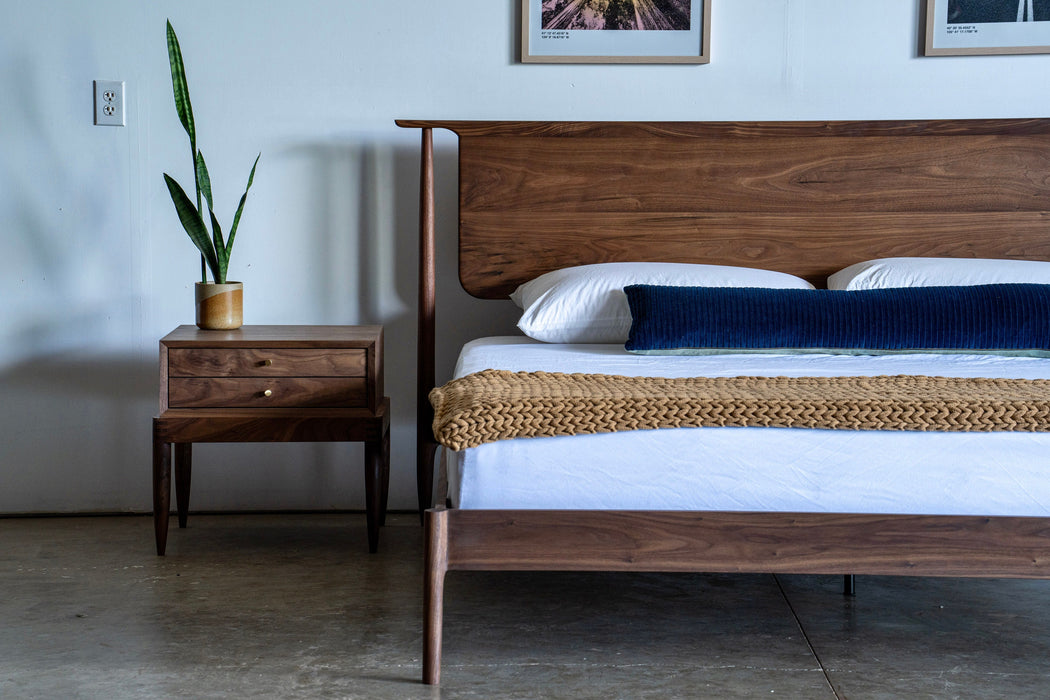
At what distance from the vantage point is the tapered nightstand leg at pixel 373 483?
88.9 inches

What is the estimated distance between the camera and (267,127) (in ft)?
8.55

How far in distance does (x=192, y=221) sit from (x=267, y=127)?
0.40m

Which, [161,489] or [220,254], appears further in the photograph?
[220,254]

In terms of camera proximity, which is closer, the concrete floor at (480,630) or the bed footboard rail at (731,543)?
the bed footboard rail at (731,543)

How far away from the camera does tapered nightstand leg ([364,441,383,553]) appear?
2258 mm

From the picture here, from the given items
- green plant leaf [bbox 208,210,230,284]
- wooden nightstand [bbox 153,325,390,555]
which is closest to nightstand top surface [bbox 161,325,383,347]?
wooden nightstand [bbox 153,325,390,555]

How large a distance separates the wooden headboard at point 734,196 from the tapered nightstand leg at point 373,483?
0.26m

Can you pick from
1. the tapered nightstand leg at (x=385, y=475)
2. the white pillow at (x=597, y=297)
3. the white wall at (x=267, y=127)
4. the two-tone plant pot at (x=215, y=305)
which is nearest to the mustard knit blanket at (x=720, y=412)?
the white pillow at (x=597, y=297)

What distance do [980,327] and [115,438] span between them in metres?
2.28

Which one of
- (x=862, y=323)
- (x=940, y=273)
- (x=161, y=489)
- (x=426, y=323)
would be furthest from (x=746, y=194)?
(x=161, y=489)

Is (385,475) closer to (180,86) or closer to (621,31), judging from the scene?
(180,86)

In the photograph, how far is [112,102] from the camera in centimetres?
256

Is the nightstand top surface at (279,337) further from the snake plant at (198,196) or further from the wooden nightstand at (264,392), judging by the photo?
the snake plant at (198,196)

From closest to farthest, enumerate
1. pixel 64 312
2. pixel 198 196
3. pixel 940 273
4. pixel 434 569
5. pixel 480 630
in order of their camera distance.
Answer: pixel 434 569
pixel 480 630
pixel 940 273
pixel 198 196
pixel 64 312
